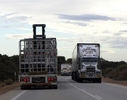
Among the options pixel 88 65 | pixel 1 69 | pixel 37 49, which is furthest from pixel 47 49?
pixel 1 69

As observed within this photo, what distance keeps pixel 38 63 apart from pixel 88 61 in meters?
13.7

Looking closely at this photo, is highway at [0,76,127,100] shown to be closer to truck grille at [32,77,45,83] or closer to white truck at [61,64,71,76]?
truck grille at [32,77,45,83]

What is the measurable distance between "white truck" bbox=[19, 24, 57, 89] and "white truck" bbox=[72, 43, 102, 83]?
1236 cm

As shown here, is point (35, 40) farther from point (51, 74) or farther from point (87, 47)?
point (87, 47)

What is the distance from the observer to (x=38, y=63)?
27.1 metres

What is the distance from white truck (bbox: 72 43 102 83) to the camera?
3947 cm

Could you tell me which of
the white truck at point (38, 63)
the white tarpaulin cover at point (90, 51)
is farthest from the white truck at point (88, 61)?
the white truck at point (38, 63)

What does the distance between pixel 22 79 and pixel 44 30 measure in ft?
20.4

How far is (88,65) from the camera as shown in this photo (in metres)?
39.6

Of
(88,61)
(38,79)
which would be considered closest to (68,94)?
(38,79)

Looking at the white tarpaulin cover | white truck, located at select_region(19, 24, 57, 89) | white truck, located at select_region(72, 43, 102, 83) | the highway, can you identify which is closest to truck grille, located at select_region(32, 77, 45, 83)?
white truck, located at select_region(19, 24, 57, 89)

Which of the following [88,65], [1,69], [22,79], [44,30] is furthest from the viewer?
[1,69]

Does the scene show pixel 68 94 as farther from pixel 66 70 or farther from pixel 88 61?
pixel 66 70

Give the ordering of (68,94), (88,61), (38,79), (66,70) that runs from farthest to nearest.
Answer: (66,70) < (88,61) < (38,79) < (68,94)
